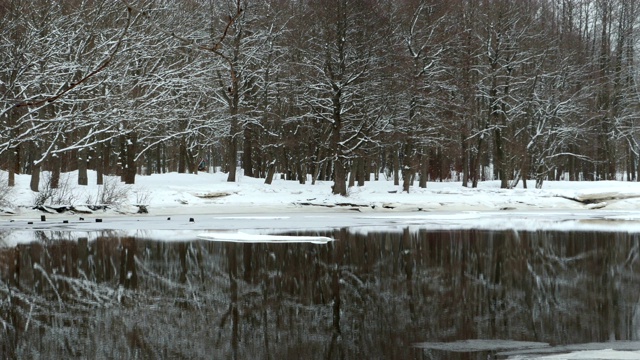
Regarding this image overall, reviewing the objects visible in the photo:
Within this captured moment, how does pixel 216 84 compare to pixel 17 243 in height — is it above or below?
above

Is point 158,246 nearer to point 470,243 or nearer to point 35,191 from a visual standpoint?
point 470,243

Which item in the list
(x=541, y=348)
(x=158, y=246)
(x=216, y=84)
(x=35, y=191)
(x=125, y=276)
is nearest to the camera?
(x=541, y=348)

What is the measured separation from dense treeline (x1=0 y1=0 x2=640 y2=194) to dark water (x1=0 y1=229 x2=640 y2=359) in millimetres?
17011

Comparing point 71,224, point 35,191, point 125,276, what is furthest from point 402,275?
point 35,191

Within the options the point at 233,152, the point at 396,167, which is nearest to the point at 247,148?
the point at 233,152

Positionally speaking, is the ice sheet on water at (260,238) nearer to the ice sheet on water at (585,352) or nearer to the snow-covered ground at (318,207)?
the snow-covered ground at (318,207)

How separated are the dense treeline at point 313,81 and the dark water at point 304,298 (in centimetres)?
1701

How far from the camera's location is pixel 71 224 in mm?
29547

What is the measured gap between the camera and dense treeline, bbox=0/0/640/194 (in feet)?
119

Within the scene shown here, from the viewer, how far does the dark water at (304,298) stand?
923cm

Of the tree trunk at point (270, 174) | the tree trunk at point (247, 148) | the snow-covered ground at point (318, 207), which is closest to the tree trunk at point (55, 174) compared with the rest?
the snow-covered ground at point (318, 207)

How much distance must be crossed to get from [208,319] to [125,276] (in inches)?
196

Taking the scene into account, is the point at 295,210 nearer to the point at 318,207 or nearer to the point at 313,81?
the point at 318,207

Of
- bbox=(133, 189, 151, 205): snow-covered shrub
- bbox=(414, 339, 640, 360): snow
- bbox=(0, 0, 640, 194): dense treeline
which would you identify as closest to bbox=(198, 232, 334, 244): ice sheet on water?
bbox=(0, 0, 640, 194): dense treeline
